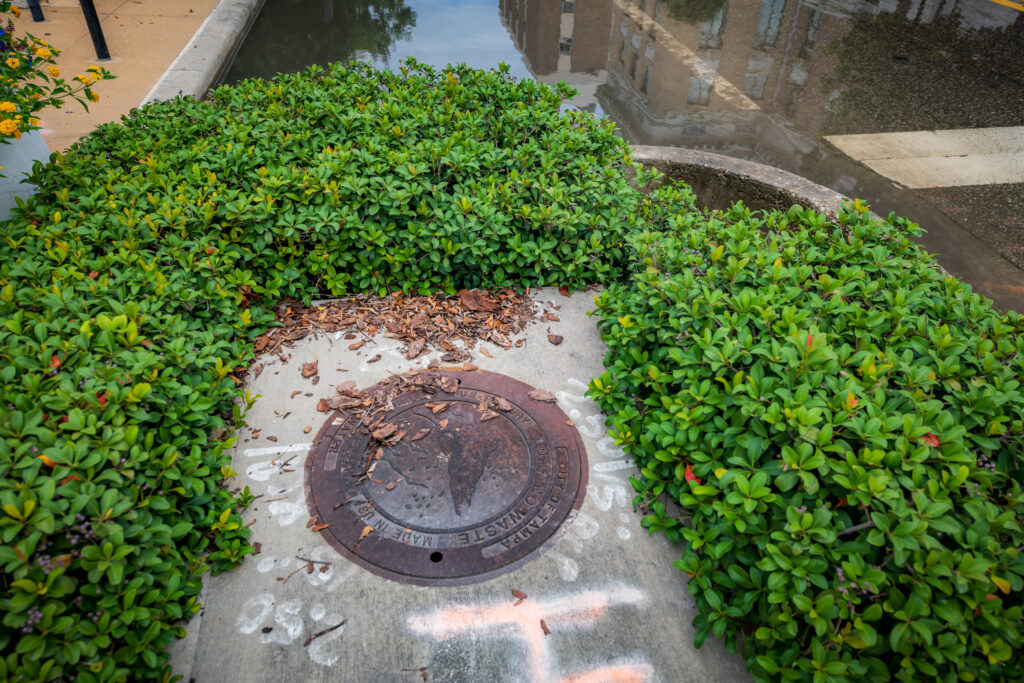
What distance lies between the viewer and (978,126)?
7.76 m

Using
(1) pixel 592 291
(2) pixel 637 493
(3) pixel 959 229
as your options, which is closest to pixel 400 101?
(1) pixel 592 291

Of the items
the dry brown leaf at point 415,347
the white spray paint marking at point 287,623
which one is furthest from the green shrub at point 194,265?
the dry brown leaf at point 415,347

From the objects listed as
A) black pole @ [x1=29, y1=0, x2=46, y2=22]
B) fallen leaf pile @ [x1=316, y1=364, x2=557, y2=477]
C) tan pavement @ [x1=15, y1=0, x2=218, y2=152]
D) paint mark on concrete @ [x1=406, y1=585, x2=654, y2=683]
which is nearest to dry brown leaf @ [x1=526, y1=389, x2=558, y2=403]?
fallen leaf pile @ [x1=316, y1=364, x2=557, y2=477]

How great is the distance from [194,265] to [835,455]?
3.53 m

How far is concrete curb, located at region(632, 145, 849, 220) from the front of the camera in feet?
15.6

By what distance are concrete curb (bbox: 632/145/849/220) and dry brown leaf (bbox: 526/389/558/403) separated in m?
2.84

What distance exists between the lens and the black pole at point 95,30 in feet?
24.2

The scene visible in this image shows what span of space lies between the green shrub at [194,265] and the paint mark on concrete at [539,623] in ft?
3.28

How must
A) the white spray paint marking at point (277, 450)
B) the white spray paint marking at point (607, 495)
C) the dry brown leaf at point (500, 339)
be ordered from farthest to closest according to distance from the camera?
the dry brown leaf at point (500, 339), the white spray paint marking at point (277, 450), the white spray paint marking at point (607, 495)

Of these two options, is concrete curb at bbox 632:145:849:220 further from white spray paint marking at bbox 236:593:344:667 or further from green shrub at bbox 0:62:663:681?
white spray paint marking at bbox 236:593:344:667

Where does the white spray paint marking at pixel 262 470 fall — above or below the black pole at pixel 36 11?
below

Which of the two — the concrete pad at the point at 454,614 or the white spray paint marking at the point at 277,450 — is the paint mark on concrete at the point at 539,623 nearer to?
the concrete pad at the point at 454,614

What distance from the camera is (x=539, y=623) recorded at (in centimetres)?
237

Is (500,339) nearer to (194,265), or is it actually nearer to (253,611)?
(194,265)
